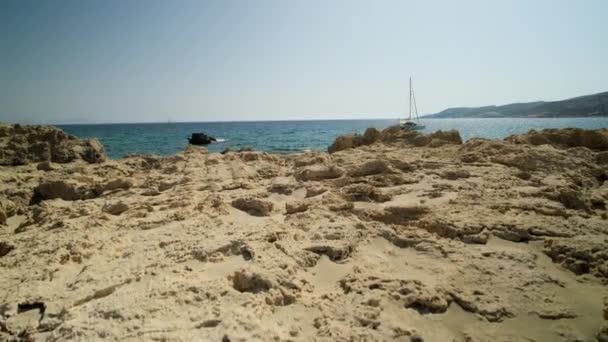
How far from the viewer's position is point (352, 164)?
7.21 m

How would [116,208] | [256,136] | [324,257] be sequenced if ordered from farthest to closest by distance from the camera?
[256,136], [116,208], [324,257]

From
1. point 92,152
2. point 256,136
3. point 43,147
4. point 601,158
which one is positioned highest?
point 256,136

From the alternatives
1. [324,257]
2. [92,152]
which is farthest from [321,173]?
[92,152]

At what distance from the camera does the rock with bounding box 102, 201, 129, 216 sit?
191 inches

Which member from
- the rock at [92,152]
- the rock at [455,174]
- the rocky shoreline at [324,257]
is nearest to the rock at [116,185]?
the rocky shoreline at [324,257]

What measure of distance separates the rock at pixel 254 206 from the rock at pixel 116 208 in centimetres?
180

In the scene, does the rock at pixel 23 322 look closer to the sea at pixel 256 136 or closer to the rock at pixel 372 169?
the rock at pixel 372 169

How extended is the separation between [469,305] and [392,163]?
457 centimetres

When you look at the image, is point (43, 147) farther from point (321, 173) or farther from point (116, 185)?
point (321, 173)

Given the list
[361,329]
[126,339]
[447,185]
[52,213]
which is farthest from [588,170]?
[52,213]

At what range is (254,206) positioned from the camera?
4746 mm

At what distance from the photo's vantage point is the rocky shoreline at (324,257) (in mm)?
2191

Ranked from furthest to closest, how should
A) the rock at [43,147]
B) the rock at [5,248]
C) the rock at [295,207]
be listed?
the rock at [43,147] < the rock at [295,207] < the rock at [5,248]

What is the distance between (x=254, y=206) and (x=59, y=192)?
177 inches
